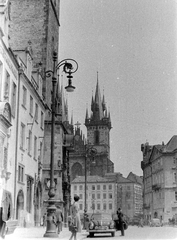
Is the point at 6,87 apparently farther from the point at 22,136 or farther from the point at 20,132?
the point at 22,136

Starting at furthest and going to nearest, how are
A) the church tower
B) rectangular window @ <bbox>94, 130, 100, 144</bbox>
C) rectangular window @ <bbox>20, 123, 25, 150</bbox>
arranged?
1. rectangular window @ <bbox>94, 130, 100, 144</bbox>
2. the church tower
3. rectangular window @ <bbox>20, 123, 25, 150</bbox>

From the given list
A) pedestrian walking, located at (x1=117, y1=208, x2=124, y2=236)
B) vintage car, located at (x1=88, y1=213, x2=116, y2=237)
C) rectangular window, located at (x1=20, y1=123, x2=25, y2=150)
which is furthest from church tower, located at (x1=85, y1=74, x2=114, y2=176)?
pedestrian walking, located at (x1=117, y1=208, x2=124, y2=236)

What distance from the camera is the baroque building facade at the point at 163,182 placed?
67.9 metres

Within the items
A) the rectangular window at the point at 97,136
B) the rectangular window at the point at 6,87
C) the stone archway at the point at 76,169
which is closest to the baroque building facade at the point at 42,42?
the rectangular window at the point at 6,87

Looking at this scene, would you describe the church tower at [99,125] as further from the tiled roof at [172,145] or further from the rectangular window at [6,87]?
the rectangular window at [6,87]

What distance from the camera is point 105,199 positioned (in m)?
129

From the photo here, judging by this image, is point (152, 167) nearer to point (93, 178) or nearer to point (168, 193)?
point (168, 193)

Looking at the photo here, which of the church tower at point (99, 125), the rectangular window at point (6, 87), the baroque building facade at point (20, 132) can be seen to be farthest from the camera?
the church tower at point (99, 125)

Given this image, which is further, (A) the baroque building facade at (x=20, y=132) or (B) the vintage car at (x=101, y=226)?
(A) the baroque building facade at (x=20, y=132)

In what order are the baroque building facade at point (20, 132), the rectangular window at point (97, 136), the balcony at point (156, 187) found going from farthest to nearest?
1. the rectangular window at point (97, 136)
2. the balcony at point (156, 187)
3. the baroque building facade at point (20, 132)

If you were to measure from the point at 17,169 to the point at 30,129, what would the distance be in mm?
5362

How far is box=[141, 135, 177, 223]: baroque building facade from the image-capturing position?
6794 cm

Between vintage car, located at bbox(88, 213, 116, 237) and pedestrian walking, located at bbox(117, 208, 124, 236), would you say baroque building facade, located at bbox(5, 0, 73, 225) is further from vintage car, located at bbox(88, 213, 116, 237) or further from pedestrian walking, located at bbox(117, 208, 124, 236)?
pedestrian walking, located at bbox(117, 208, 124, 236)

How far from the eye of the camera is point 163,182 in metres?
70.1
